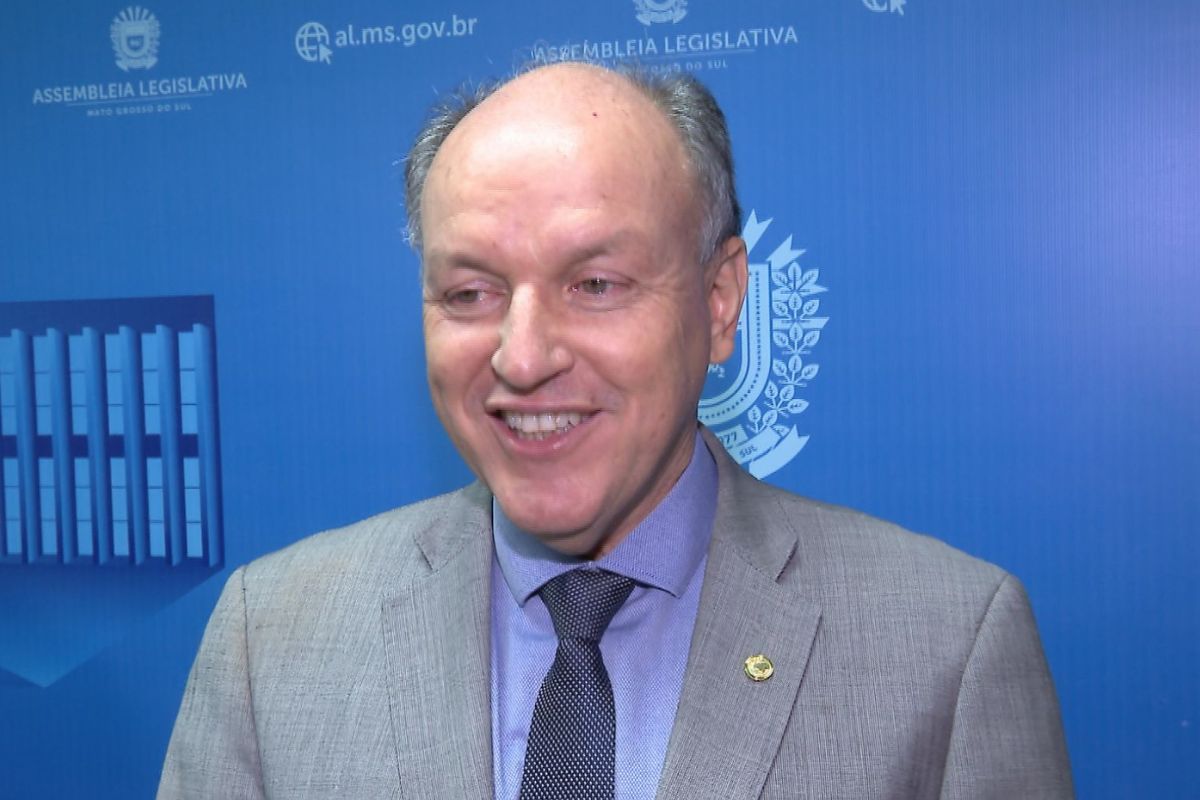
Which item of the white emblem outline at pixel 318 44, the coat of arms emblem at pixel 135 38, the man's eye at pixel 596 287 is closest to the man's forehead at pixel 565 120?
the man's eye at pixel 596 287

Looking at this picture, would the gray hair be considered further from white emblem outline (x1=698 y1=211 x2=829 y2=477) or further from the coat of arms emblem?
the coat of arms emblem

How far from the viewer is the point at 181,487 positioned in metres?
2.38

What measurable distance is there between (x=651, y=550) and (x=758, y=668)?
0.57ft

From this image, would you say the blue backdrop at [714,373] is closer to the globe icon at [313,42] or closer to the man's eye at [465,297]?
the globe icon at [313,42]

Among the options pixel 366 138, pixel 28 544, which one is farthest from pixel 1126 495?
pixel 28 544

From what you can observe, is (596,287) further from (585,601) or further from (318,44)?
(318,44)

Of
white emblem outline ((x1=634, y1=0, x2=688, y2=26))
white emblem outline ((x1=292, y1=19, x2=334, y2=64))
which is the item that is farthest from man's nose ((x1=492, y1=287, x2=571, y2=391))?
white emblem outline ((x1=292, y1=19, x2=334, y2=64))

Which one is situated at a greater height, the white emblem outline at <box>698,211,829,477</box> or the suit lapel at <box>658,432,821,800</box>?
the white emblem outline at <box>698,211,829,477</box>

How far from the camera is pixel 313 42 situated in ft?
7.56

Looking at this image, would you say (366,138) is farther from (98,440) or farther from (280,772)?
(280,772)

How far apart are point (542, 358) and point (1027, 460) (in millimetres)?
1129

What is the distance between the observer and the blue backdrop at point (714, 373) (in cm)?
193

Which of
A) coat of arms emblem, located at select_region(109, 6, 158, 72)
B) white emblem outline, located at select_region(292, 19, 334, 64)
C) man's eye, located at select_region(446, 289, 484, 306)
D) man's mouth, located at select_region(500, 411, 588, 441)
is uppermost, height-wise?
coat of arms emblem, located at select_region(109, 6, 158, 72)

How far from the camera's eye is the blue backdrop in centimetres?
193
